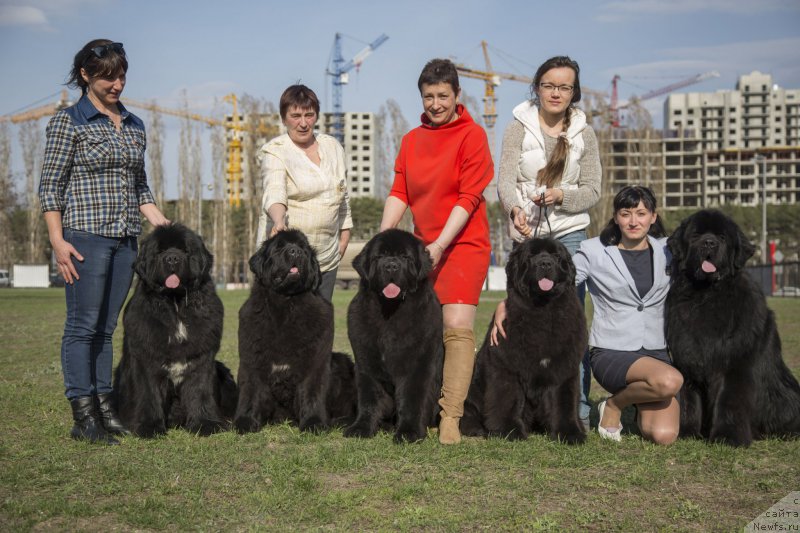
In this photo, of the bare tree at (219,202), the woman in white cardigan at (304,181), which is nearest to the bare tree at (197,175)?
the bare tree at (219,202)

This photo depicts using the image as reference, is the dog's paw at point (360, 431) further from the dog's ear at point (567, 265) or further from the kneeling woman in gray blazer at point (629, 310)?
the dog's ear at point (567, 265)

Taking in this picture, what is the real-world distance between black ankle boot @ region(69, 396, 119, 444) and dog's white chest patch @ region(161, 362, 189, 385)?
1.77 ft

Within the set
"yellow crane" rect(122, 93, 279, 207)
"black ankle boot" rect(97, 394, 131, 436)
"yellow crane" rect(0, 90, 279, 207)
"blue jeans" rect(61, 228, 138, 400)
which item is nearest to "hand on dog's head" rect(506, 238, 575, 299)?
"blue jeans" rect(61, 228, 138, 400)

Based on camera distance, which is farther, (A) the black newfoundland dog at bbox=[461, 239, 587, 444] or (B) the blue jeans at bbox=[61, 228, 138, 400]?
(B) the blue jeans at bbox=[61, 228, 138, 400]

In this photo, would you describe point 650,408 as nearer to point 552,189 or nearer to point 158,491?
point 552,189

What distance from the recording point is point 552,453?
4.34 m

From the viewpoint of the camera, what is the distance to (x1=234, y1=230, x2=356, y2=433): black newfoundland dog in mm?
4891

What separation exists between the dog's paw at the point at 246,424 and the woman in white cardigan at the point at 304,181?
1057 millimetres

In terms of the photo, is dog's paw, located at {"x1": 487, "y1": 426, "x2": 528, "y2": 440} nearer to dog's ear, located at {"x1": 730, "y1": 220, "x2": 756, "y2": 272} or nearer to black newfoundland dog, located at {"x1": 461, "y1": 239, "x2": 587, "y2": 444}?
black newfoundland dog, located at {"x1": 461, "y1": 239, "x2": 587, "y2": 444}

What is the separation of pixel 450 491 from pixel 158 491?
1.49m

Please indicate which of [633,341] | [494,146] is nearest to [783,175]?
[494,146]

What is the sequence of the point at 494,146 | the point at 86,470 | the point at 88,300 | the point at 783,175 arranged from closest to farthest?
the point at 86,470 < the point at 88,300 < the point at 494,146 < the point at 783,175

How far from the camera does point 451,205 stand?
5004mm

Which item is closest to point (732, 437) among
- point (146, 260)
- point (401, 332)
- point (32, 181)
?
point (401, 332)
